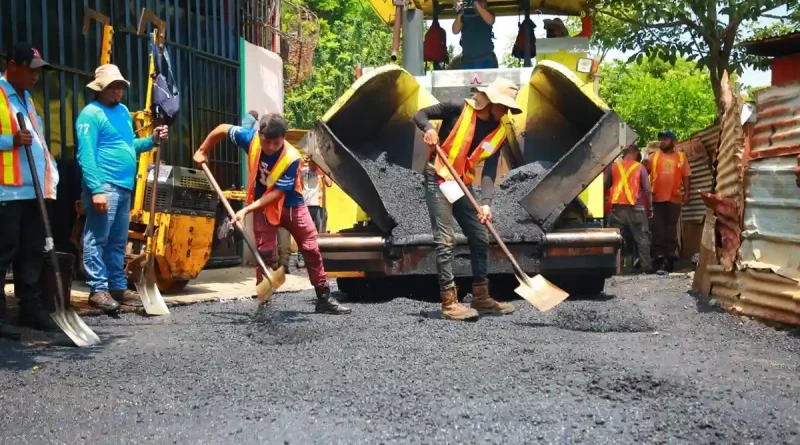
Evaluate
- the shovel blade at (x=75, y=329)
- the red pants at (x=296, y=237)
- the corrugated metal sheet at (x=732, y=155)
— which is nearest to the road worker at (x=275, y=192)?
the red pants at (x=296, y=237)

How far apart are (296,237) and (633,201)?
4770 mm

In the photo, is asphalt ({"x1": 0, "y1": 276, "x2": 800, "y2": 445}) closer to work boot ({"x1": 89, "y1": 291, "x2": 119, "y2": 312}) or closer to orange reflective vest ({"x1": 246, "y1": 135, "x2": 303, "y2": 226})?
work boot ({"x1": 89, "y1": 291, "x2": 119, "y2": 312})

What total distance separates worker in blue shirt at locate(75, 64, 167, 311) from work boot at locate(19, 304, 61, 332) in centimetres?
62

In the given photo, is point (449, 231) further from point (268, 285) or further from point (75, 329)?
point (75, 329)

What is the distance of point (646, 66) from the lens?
24.8 m

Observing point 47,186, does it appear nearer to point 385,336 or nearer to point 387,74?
point 385,336

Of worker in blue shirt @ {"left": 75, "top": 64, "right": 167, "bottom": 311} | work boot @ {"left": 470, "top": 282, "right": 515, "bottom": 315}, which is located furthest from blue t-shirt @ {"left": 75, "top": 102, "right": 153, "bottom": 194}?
work boot @ {"left": 470, "top": 282, "right": 515, "bottom": 315}

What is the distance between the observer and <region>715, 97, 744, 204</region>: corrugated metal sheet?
592 cm

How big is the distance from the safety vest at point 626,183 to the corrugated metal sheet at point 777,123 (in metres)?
3.49

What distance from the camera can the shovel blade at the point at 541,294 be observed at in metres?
5.23

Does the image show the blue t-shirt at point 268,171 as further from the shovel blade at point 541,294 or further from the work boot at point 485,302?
the shovel blade at point 541,294

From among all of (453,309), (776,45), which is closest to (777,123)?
(776,45)

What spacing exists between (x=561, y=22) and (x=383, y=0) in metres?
1.52

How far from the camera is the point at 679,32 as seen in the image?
920 centimetres
